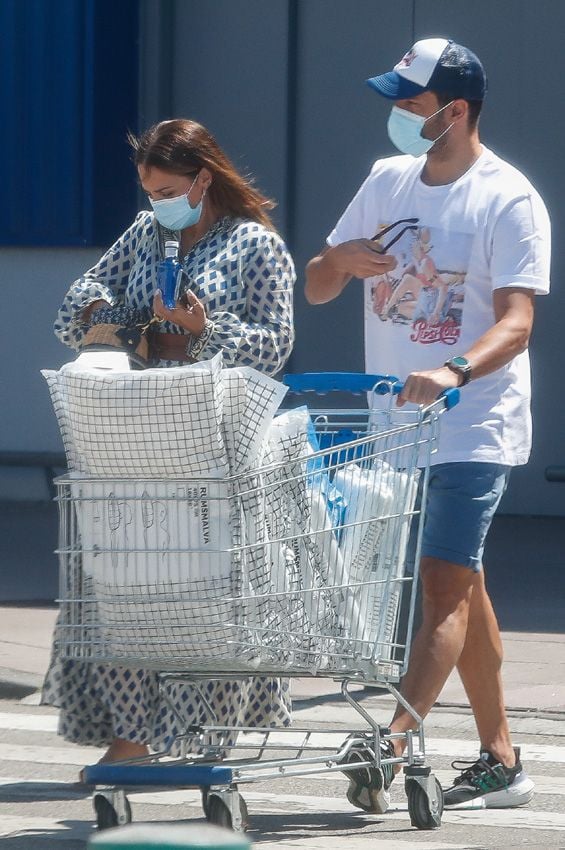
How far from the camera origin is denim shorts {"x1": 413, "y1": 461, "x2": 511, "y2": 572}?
469cm

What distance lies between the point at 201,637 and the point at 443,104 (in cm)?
162

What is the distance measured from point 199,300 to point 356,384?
1.59 ft

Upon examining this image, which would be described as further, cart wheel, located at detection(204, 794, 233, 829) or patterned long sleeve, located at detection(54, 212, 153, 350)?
patterned long sleeve, located at detection(54, 212, 153, 350)

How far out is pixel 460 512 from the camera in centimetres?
470

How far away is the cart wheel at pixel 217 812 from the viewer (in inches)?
163

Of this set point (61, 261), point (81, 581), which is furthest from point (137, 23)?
point (81, 581)

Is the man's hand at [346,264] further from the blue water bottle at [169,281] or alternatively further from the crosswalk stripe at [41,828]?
the crosswalk stripe at [41,828]

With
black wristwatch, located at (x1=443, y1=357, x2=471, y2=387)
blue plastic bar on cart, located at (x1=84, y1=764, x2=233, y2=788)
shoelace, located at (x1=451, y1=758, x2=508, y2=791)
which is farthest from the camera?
shoelace, located at (x1=451, y1=758, x2=508, y2=791)

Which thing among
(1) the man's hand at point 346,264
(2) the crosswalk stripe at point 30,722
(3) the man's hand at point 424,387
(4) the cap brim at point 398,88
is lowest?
(2) the crosswalk stripe at point 30,722

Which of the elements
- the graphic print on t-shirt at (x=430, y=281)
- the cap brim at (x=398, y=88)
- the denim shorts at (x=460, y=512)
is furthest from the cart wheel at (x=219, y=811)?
the cap brim at (x=398, y=88)

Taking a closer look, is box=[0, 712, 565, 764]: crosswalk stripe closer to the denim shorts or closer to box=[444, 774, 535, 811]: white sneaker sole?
box=[444, 774, 535, 811]: white sneaker sole

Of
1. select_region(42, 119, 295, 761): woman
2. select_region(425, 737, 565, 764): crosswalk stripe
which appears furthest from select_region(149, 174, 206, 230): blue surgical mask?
select_region(425, 737, 565, 764): crosswalk stripe

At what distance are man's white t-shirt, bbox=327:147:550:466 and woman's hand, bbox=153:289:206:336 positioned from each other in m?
0.57

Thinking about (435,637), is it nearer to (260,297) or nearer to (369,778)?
(369,778)
